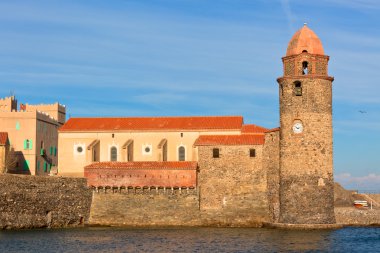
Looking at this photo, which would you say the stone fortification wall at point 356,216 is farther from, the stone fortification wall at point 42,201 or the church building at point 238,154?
the stone fortification wall at point 42,201

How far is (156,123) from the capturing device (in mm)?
59406

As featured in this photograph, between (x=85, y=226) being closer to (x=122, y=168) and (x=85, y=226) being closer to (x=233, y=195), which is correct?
(x=122, y=168)

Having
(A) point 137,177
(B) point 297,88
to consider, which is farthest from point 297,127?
(A) point 137,177

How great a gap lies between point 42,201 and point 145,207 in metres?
8.14

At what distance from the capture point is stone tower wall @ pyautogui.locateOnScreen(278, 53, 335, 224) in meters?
49.4

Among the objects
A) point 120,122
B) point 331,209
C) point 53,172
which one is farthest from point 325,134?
point 53,172

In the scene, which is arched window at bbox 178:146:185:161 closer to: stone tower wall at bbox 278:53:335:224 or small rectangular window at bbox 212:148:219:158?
small rectangular window at bbox 212:148:219:158

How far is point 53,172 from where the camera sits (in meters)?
61.6

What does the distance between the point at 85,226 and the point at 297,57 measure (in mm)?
21369

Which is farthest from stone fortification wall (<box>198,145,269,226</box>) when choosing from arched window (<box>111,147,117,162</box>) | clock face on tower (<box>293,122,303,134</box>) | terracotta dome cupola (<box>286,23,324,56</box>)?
arched window (<box>111,147,117,162</box>)

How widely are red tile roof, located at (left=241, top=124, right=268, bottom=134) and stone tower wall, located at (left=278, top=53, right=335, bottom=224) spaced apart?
487 cm

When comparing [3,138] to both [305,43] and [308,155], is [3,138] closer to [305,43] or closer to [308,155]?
[308,155]

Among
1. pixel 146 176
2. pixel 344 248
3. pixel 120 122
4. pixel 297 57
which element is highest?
pixel 297 57

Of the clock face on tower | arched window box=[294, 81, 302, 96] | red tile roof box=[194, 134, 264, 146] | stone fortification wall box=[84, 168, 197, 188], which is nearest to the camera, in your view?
the clock face on tower
